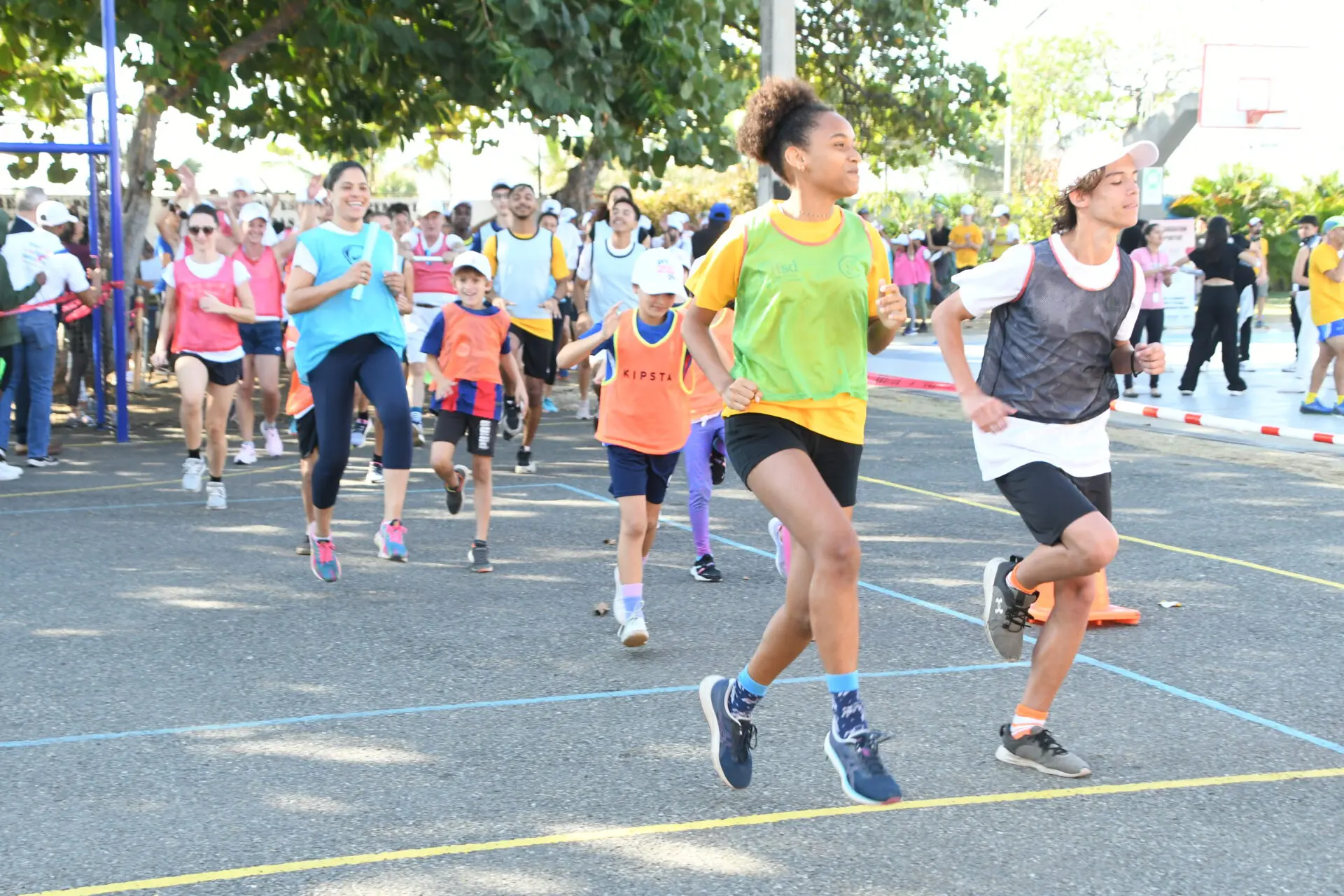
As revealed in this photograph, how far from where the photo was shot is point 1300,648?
6562mm

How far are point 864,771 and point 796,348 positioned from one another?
4.02 ft

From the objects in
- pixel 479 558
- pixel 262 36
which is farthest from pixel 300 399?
pixel 262 36

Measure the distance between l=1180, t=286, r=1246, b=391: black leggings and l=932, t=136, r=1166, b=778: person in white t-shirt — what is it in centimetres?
1157

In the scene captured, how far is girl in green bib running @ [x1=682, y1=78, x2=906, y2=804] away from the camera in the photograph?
4605mm

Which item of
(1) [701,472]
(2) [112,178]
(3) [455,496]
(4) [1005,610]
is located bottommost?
(3) [455,496]

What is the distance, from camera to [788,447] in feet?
15.1

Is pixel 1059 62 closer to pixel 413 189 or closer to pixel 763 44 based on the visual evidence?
pixel 413 189

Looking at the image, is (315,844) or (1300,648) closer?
(315,844)

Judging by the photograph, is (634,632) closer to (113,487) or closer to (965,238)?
(113,487)

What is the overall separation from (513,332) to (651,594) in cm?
515

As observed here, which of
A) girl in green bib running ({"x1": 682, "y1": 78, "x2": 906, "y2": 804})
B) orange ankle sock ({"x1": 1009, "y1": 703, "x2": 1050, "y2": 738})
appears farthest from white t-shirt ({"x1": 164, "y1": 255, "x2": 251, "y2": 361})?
orange ankle sock ({"x1": 1009, "y1": 703, "x2": 1050, "y2": 738})

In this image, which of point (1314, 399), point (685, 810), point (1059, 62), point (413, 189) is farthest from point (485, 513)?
point (413, 189)

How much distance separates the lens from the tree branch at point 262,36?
15641mm

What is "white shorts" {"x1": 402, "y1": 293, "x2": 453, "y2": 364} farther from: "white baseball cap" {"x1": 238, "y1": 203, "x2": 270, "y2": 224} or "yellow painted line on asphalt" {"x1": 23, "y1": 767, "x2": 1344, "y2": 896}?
"yellow painted line on asphalt" {"x1": 23, "y1": 767, "x2": 1344, "y2": 896}
